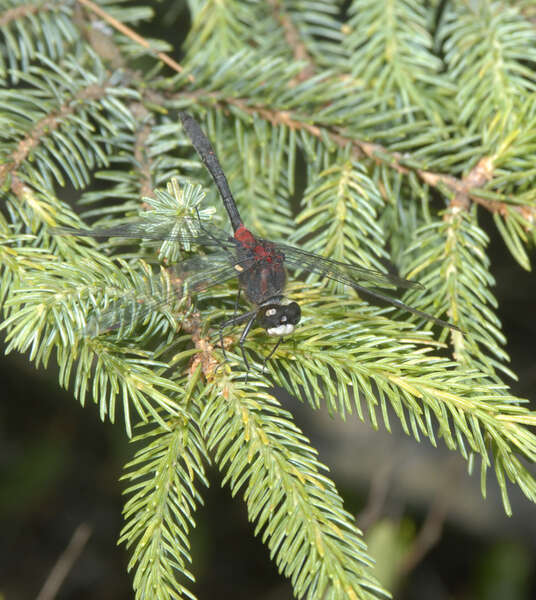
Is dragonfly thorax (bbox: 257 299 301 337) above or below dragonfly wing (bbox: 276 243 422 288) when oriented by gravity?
below

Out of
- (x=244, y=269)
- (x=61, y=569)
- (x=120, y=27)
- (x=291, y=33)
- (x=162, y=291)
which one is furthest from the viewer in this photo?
(x=61, y=569)

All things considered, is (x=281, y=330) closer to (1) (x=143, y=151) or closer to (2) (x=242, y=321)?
(2) (x=242, y=321)

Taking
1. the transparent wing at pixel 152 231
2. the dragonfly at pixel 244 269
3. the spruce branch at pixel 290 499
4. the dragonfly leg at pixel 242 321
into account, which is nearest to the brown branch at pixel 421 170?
the dragonfly at pixel 244 269

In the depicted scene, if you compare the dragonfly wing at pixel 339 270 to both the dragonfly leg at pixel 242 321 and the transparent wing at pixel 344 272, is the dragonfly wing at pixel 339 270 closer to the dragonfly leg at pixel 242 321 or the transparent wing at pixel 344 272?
the transparent wing at pixel 344 272

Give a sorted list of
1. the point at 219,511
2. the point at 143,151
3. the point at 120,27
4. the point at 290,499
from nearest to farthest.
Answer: the point at 290,499 → the point at 143,151 → the point at 120,27 → the point at 219,511

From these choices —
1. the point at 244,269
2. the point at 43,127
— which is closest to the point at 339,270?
the point at 244,269

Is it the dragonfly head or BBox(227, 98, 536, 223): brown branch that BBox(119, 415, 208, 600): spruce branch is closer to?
the dragonfly head

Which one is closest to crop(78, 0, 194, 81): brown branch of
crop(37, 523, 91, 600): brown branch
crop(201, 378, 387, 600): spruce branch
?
crop(201, 378, 387, 600): spruce branch
